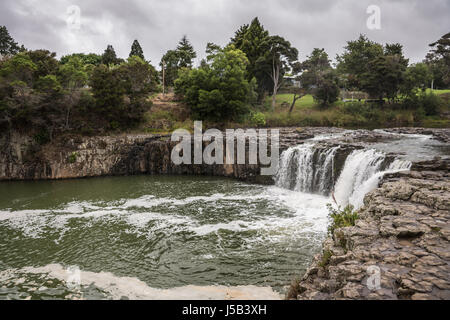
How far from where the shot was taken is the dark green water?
28.1 feet

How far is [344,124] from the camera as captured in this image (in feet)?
116

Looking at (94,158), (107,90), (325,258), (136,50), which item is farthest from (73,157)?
(136,50)

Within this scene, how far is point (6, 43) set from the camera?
49.5m

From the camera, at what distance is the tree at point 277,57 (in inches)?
1425

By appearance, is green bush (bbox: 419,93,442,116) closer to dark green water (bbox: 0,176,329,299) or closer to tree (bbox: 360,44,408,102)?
tree (bbox: 360,44,408,102)

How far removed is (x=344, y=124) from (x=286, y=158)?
1931 cm

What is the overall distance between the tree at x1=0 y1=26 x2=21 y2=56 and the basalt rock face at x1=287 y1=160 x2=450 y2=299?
5914 centimetres

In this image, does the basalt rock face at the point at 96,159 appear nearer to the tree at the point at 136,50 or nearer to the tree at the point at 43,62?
the tree at the point at 43,62

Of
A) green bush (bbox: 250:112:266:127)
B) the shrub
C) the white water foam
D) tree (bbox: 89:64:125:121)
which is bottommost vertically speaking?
the white water foam

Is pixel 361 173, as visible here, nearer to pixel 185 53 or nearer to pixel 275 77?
pixel 275 77

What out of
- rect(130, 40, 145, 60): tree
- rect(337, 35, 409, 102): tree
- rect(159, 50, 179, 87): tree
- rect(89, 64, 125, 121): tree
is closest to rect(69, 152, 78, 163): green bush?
rect(89, 64, 125, 121): tree

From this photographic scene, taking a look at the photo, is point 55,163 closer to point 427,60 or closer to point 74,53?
point 74,53

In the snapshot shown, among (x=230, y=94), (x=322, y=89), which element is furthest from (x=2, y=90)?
(x=322, y=89)

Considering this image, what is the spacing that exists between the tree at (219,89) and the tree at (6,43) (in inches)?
1487
